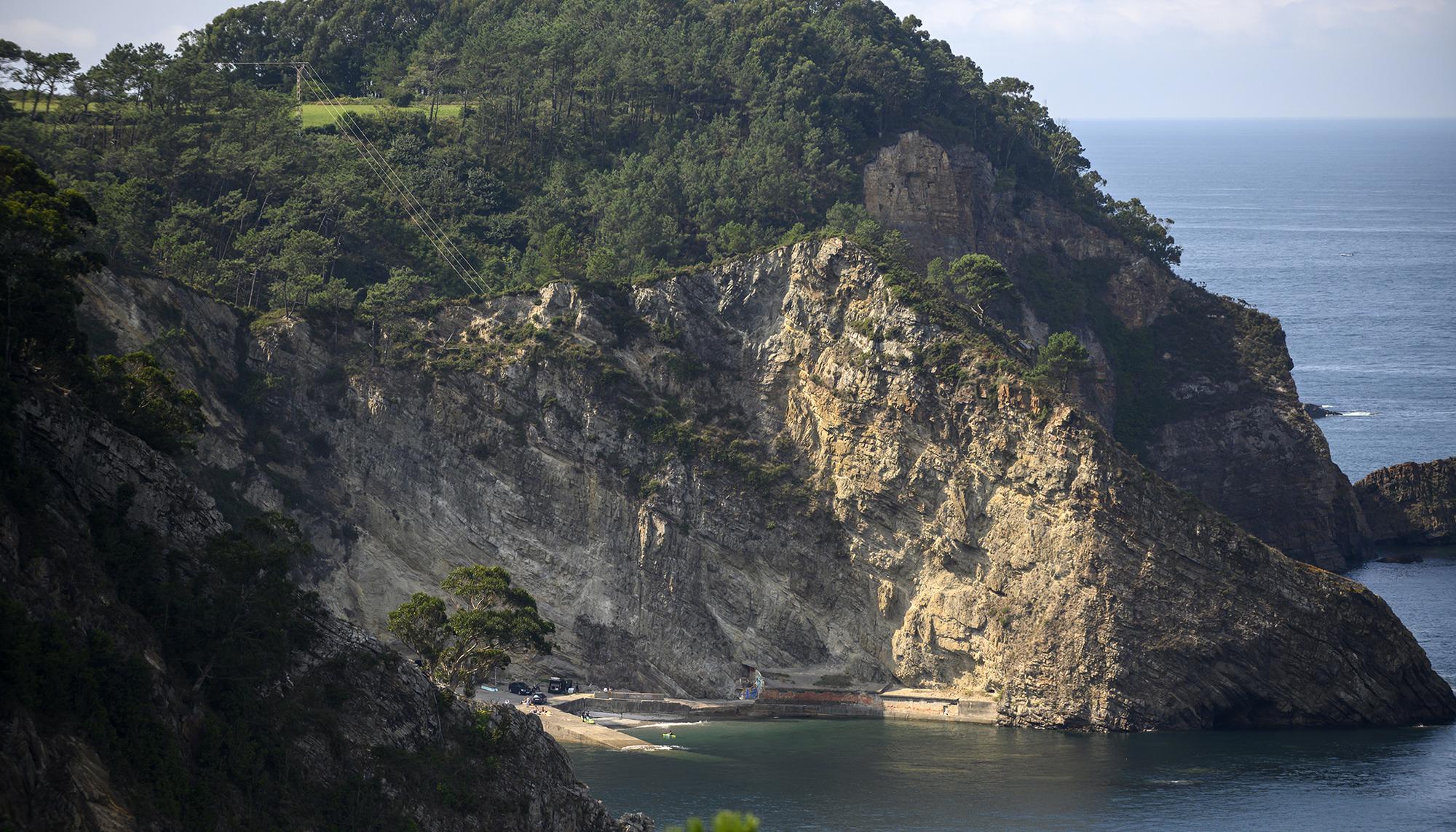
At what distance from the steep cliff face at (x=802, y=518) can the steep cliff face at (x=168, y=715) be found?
92.6ft

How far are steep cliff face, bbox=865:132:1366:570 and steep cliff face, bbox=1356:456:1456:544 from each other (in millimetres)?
4036

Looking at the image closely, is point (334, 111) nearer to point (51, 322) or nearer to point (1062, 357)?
point (1062, 357)

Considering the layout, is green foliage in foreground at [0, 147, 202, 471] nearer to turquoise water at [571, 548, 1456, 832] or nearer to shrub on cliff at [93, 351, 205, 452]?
shrub on cliff at [93, 351, 205, 452]

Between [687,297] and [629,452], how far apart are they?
36.0ft

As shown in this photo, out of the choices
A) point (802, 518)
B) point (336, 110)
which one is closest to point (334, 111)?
point (336, 110)

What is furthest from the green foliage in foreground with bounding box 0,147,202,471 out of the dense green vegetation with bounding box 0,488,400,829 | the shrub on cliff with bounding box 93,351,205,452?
the dense green vegetation with bounding box 0,488,400,829

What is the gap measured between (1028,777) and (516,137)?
199ft

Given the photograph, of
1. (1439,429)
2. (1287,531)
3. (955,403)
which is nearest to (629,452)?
(955,403)

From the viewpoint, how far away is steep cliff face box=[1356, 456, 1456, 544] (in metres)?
121

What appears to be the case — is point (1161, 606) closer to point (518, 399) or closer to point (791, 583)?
point (791, 583)

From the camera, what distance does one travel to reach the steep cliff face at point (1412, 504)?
398 feet

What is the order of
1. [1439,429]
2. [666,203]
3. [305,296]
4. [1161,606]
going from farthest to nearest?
1. [1439,429]
2. [666,203]
3. [305,296]
4. [1161,606]

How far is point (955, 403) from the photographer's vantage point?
92562 millimetres

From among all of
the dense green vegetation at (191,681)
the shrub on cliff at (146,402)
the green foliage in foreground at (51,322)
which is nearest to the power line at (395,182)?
the shrub on cliff at (146,402)
